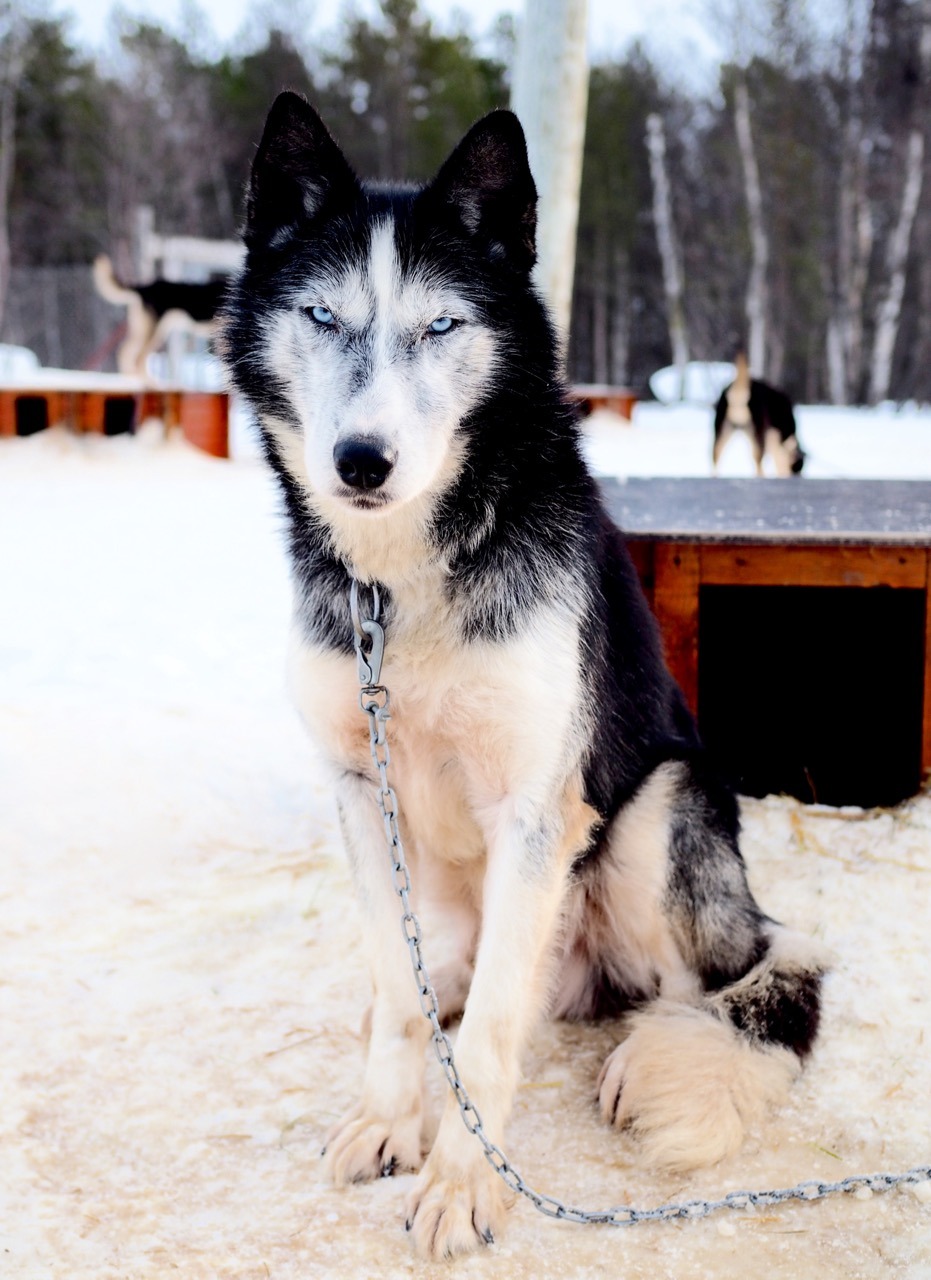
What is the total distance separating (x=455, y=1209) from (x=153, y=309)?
13361mm

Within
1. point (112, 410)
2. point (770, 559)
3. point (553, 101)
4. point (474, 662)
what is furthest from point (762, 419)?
point (474, 662)

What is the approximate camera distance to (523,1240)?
1604 millimetres

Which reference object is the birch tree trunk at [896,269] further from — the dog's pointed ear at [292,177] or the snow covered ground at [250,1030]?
the dog's pointed ear at [292,177]

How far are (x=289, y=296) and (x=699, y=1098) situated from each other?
1.53 meters

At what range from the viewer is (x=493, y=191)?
6.10ft

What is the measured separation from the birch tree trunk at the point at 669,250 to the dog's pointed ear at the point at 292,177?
20.2 metres

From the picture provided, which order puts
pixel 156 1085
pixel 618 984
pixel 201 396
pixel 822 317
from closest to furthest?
pixel 156 1085
pixel 618 984
pixel 201 396
pixel 822 317

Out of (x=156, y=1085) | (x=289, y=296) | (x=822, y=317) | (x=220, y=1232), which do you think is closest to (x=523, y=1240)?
(x=220, y=1232)

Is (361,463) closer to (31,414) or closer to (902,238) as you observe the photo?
(31,414)

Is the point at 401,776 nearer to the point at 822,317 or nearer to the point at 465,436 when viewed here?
the point at 465,436

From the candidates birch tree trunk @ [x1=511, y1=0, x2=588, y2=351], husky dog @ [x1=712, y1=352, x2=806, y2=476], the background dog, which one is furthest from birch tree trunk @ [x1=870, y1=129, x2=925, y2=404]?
birch tree trunk @ [x1=511, y1=0, x2=588, y2=351]

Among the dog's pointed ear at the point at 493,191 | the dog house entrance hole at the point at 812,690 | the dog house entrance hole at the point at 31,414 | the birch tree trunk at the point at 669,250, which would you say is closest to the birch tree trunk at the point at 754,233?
the birch tree trunk at the point at 669,250

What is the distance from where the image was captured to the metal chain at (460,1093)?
1584 millimetres

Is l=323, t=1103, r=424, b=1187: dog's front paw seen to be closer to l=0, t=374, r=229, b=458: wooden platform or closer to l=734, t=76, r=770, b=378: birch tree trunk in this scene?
l=0, t=374, r=229, b=458: wooden platform
